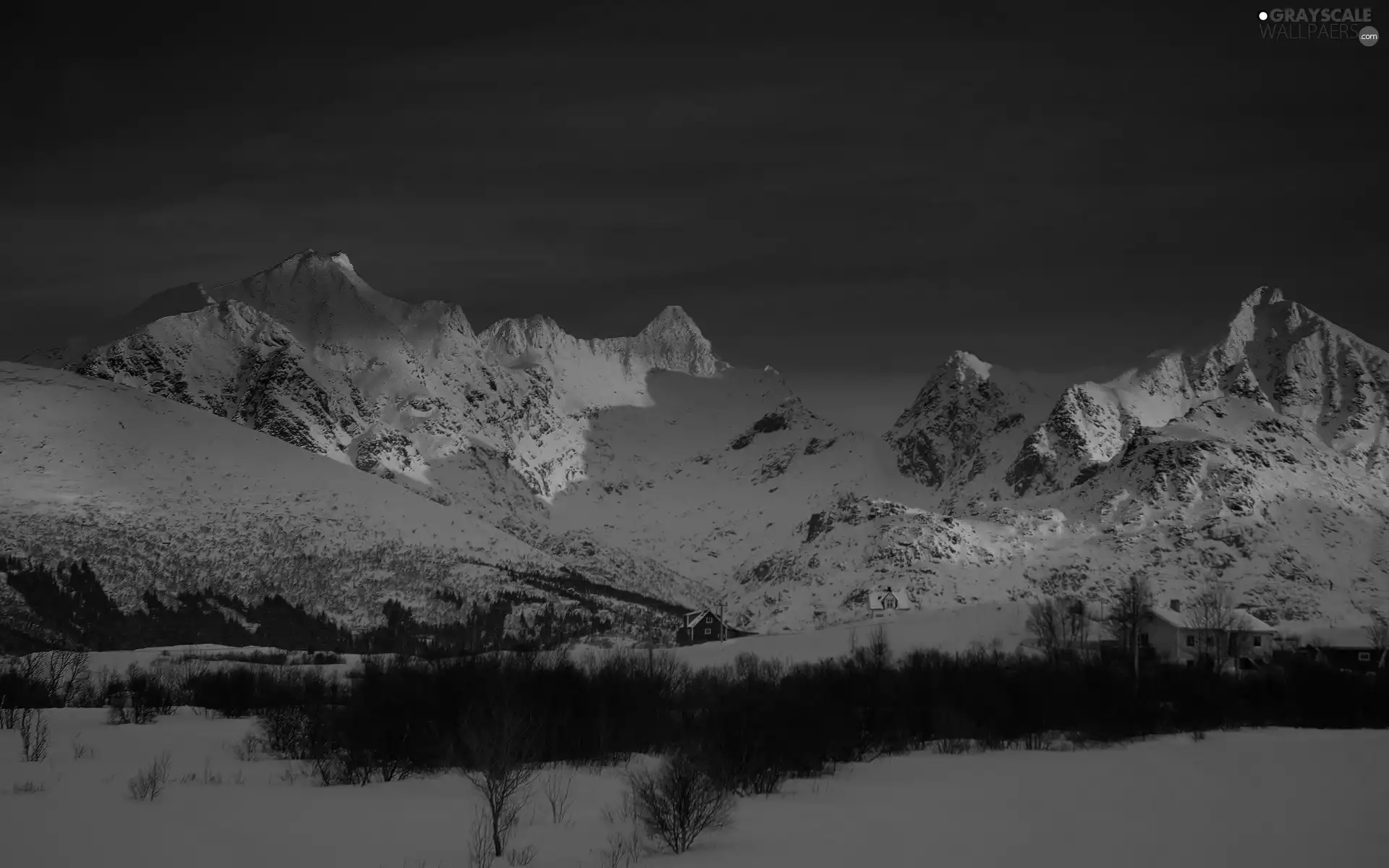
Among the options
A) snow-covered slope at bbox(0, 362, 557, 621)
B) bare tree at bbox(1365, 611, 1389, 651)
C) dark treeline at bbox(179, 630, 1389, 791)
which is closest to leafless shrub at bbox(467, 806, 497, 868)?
dark treeline at bbox(179, 630, 1389, 791)

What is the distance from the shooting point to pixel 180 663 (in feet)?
308

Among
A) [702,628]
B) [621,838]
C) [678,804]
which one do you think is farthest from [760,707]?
[702,628]

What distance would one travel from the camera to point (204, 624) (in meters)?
149

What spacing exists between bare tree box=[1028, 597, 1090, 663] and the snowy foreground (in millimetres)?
56695

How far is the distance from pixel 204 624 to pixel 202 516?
88.1 ft

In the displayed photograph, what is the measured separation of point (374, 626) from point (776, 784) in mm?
124806

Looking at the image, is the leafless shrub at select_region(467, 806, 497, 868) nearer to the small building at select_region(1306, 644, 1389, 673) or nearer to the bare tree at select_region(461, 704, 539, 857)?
the bare tree at select_region(461, 704, 539, 857)

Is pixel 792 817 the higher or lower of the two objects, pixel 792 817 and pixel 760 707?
the lower

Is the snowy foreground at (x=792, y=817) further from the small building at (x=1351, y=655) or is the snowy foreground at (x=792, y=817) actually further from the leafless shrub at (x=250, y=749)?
the small building at (x=1351, y=655)

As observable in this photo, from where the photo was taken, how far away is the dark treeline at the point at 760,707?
44.5m

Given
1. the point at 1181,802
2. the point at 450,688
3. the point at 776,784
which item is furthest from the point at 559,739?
the point at 1181,802

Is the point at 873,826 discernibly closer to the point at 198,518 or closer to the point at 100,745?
the point at 100,745

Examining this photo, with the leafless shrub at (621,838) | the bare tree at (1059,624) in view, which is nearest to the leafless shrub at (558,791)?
the leafless shrub at (621,838)

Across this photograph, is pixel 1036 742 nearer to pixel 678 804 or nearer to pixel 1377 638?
pixel 678 804
